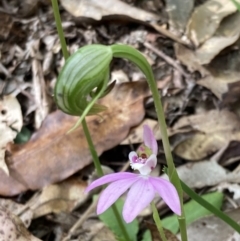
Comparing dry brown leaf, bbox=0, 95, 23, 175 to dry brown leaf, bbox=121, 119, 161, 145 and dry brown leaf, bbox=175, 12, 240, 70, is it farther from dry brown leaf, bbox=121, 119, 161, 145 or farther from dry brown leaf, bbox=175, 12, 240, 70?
dry brown leaf, bbox=175, 12, 240, 70

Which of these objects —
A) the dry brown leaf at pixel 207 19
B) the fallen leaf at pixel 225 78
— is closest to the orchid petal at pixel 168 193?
the fallen leaf at pixel 225 78

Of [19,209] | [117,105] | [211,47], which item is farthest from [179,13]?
[19,209]

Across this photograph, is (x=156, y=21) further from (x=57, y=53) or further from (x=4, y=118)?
(x=4, y=118)

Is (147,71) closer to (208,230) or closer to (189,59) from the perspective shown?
(208,230)

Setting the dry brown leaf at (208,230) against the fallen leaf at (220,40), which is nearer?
the dry brown leaf at (208,230)

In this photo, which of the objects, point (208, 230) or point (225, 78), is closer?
point (208, 230)

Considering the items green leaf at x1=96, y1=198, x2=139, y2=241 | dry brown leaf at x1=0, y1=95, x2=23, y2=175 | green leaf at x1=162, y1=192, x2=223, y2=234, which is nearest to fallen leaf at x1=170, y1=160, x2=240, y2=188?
green leaf at x1=162, y1=192, x2=223, y2=234

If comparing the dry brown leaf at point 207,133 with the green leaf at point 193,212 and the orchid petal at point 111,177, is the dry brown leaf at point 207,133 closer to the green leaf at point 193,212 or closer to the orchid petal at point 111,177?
the green leaf at point 193,212
